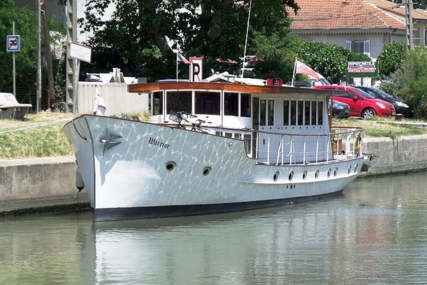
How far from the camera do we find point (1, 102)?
25281 millimetres

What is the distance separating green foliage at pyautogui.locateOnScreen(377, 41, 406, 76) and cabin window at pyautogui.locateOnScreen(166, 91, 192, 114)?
1404 inches

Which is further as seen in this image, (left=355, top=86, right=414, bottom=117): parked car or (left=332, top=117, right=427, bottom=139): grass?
(left=355, top=86, right=414, bottom=117): parked car

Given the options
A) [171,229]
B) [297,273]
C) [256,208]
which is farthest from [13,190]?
[297,273]

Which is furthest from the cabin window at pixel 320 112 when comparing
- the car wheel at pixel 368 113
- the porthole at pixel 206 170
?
the car wheel at pixel 368 113

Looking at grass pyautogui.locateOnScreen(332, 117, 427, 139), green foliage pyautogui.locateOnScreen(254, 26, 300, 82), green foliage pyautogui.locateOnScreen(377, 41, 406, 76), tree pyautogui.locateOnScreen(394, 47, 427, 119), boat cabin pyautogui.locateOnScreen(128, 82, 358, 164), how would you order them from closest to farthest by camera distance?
boat cabin pyautogui.locateOnScreen(128, 82, 358, 164) < grass pyautogui.locateOnScreen(332, 117, 427, 139) < green foliage pyautogui.locateOnScreen(254, 26, 300, 82) < tree pyautogui.locateOnScreen(394, 47, 427, 119) < green foliage pyautogui.locateOnScreen(377, 41, 406, 76)

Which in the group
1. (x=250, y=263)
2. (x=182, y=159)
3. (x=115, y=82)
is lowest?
(x=250, y=263)

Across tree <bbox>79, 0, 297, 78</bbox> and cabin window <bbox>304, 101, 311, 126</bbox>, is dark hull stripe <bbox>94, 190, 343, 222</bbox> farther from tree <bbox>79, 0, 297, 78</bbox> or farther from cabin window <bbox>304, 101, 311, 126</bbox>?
tree <bbox>79, 0, 297, 78</bbox>

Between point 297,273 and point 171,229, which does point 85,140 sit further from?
point 297,273

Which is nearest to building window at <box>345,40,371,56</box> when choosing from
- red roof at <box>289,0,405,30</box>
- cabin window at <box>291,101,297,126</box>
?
red roof at <box>289,0,405,30</box>

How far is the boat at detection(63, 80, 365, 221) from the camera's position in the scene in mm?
18125

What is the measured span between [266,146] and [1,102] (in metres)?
8.22

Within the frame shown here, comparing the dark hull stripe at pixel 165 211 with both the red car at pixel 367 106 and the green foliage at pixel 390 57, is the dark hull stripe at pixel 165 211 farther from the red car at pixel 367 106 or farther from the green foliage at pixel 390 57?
the green foliage at pixel 390 57

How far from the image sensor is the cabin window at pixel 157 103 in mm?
20672

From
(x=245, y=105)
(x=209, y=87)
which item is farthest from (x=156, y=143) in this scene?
(x=245, y=105)
